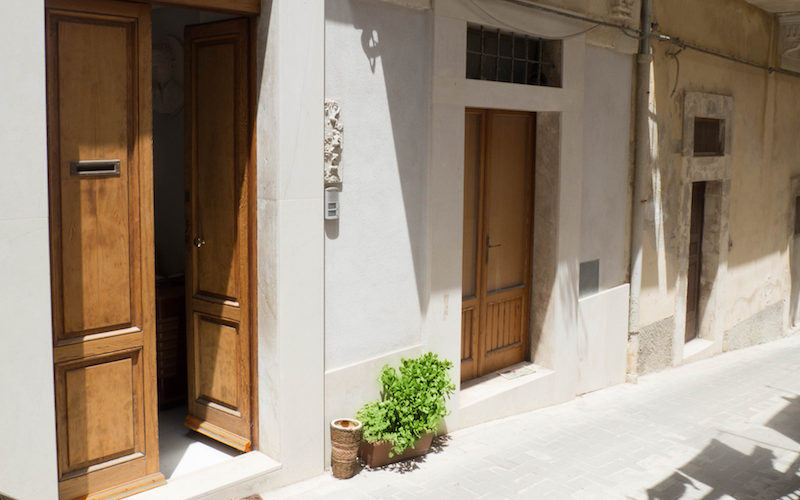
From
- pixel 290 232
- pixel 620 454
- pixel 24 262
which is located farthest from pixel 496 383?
pixel 24 262

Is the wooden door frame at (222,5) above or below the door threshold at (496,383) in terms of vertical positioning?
above

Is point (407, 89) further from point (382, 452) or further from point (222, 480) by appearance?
point (222, 480)

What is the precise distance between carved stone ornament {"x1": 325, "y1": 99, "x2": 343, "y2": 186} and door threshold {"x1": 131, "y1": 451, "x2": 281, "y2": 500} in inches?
72.3

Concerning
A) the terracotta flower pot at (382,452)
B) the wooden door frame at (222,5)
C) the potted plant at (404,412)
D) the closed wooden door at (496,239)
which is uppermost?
the wooden door frame at (222,5)

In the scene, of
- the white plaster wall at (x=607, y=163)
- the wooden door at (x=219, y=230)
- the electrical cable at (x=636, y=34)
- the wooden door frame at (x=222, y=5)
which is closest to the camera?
the wooden door frame at (x=222, y=5)

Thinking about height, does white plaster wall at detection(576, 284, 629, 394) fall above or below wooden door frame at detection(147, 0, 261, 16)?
below

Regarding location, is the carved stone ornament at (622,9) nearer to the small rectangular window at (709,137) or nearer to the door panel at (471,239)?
the door panel at (471,239)

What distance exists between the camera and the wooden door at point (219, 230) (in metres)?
5.11

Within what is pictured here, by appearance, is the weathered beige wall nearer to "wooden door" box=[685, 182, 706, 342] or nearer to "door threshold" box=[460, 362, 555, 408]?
"wooden door" box=[685, 182, 706, 342]

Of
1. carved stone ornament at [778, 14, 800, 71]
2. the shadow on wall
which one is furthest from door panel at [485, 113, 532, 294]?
carved stone ornament at [778, 14, 800, 71]

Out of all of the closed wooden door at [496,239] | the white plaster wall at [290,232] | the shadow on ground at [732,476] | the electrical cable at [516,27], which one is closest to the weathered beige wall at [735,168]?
the electrical cable at [516,27]

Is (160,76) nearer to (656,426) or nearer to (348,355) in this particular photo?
(348,355)

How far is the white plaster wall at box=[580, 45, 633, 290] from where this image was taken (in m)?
7.82

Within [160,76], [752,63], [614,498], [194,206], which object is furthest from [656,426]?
[752,63]
